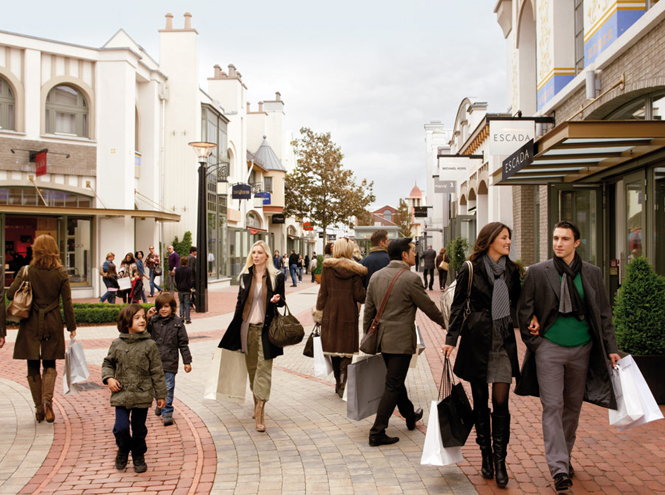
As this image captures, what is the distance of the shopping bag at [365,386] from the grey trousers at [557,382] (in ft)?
5.59

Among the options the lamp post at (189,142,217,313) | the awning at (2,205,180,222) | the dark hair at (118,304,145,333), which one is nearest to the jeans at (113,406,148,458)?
the dark hair at (118,304,145,333)

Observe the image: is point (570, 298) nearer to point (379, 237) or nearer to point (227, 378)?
point (379, 237)

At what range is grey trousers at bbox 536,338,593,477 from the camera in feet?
14.4

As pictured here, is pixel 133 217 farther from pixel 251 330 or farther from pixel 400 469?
pixel 400 469

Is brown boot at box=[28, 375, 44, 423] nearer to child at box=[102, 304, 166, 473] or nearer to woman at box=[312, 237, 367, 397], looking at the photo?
child at box=[102, 304, 166, 473]

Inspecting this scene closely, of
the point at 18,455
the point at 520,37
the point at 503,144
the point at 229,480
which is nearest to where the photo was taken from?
the point at 229,480

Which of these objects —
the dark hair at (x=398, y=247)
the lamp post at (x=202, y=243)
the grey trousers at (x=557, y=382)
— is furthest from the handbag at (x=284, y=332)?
the lamp post at (x=202, y=243)

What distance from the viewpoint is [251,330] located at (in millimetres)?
6355

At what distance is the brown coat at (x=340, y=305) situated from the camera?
693 centimetres

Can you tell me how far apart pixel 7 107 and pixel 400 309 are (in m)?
20.2

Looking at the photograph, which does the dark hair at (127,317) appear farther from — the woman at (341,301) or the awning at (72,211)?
the awning at (72,211)

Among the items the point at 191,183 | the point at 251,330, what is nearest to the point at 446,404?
the point at 251,330

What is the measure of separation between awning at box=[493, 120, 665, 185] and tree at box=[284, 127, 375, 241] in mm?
33478

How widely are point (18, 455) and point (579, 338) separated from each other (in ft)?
14.8
